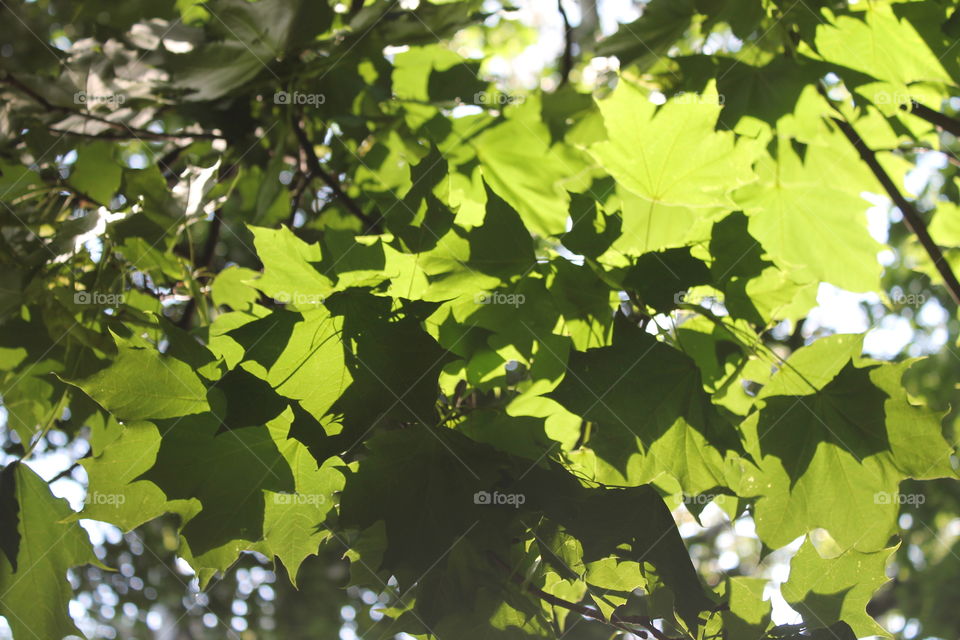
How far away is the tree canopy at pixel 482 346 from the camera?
0.88 m

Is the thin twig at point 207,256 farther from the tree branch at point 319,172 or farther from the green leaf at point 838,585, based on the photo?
the green leaf at point 838,585

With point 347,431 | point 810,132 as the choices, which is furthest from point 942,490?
point 347,431

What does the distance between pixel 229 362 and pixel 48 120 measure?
998 millimetres

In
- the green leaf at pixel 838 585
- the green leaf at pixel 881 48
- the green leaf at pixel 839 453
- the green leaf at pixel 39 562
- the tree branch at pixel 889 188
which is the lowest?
the green leaf at pixel 39 562

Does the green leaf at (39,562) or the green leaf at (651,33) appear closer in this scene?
the green leaf at (39,562)

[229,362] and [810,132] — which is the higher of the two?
[810,132]

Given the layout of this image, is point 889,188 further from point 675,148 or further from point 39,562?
point 39,562

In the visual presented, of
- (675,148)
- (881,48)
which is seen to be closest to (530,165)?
(675,148)

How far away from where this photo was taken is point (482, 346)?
3.31 ft

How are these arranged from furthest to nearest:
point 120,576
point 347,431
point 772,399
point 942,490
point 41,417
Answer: point 942,490 < point 120,576 < point 41,417 < point 772,399 < point 347,431

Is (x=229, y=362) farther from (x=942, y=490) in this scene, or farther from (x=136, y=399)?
(x=942, y=490)

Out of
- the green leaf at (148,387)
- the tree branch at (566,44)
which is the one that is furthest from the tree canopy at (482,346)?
the tree branch at (566,44)

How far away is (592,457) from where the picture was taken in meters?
1.03

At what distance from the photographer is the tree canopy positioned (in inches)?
34.7
